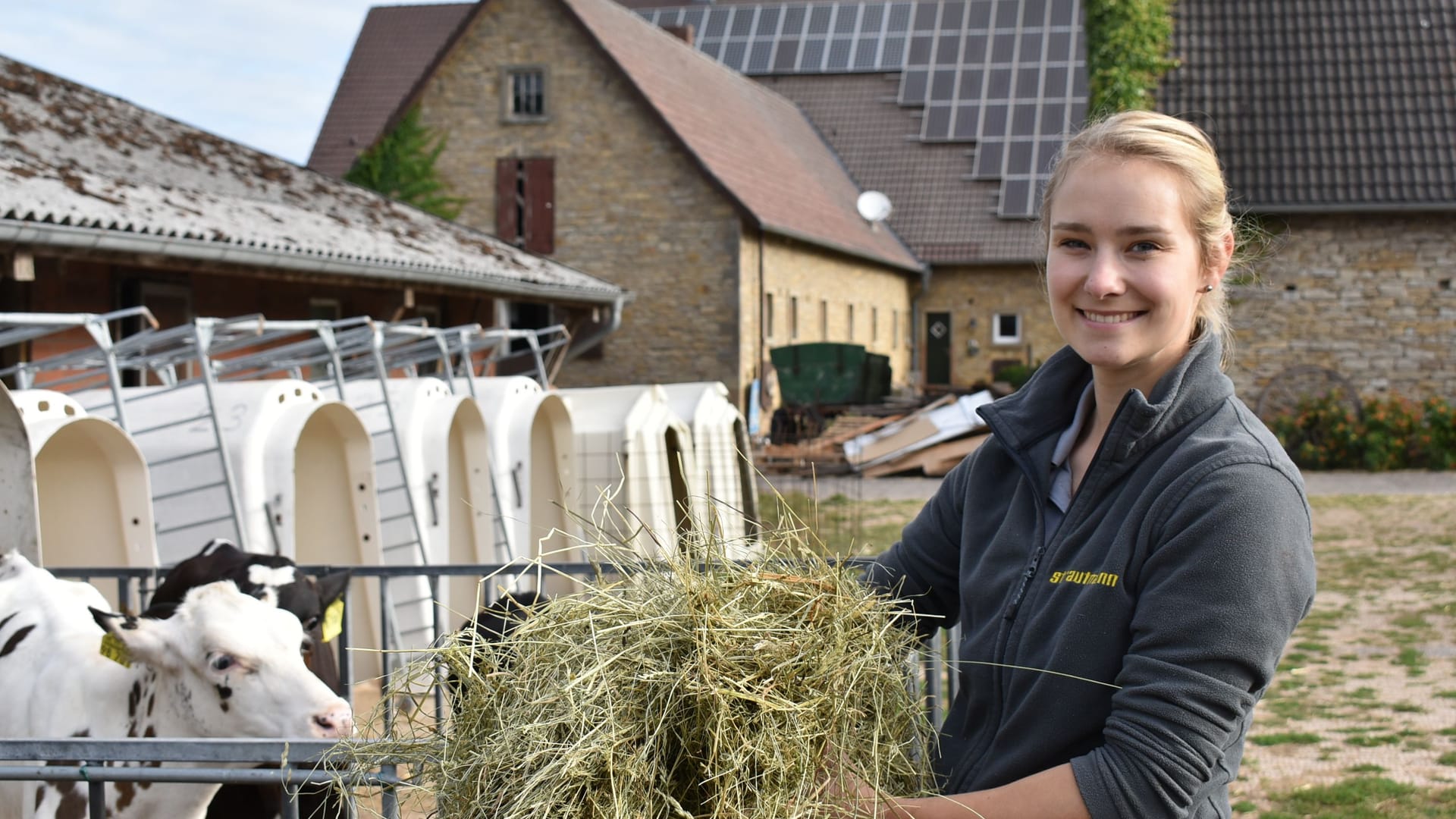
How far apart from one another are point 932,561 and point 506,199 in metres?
23.9

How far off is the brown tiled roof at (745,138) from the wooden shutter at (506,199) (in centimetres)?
283

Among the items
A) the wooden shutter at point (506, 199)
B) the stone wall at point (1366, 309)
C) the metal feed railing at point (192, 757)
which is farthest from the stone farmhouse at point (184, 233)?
the stone wall at point (1366, 309)

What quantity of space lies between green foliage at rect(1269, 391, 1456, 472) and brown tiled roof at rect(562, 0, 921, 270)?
362 inches

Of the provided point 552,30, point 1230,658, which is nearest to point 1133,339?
point 1230,658

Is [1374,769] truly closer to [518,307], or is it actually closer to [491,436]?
[491,436]

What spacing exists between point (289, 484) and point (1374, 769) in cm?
521

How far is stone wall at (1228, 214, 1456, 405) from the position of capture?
23016 millimetres

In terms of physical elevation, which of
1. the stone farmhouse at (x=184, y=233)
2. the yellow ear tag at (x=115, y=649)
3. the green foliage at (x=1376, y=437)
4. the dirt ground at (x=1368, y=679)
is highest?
the stone farmhouse at (x=184, y=233)

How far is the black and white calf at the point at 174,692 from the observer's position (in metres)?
3.63

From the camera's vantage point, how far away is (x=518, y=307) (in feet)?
79.1

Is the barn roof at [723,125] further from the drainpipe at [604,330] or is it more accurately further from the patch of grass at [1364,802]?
the patch of grass at [1364,802]

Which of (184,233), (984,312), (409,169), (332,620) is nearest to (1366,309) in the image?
(984,312)

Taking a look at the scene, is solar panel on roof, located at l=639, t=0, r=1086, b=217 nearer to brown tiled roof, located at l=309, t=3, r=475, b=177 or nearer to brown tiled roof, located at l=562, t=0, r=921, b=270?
brown tiled roof, located at l=562, t=0, r=921, b=270

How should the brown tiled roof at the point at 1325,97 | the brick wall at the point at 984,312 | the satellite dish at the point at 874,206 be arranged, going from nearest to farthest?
the brown tiled roof at the point at 1325,97 < the satellite dish at the point at 874,206 < the brick wall at the point at 984,312
